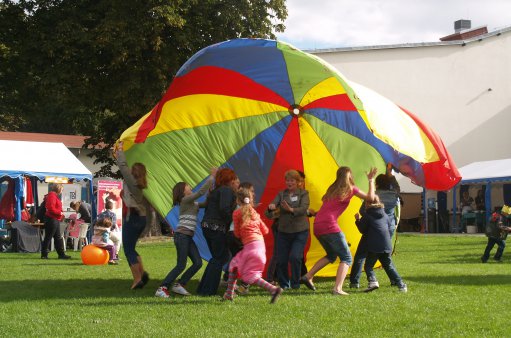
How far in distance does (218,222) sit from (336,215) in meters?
1.52

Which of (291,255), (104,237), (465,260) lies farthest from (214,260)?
(465,260)

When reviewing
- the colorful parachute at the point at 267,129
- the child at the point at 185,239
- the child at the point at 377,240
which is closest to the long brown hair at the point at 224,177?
the child at the point at 185,239

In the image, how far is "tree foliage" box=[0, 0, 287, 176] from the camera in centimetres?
2519

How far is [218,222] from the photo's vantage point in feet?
31.0

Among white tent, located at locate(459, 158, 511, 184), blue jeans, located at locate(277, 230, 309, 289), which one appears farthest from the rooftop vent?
blue jeans, located at locate(277, 230, 309, 289)

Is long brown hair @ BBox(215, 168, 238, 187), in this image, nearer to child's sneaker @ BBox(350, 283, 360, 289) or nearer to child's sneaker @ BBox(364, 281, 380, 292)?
child's sneaker @ BBox(364, 281, 380, 292)

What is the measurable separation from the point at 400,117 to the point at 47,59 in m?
17.8

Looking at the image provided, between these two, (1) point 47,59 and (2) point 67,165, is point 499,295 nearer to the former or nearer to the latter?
(2) point 67,165

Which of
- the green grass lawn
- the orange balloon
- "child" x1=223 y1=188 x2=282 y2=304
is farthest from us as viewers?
the orange balloon

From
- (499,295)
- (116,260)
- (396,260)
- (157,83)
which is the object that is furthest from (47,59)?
(499,295)

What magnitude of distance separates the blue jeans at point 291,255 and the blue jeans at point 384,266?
2.79 ft

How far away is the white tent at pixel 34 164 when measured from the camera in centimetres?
2130

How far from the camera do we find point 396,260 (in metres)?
16.2

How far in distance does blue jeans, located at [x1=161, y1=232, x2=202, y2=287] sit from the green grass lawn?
1.17ft
